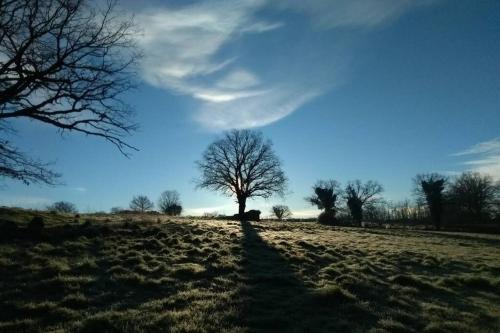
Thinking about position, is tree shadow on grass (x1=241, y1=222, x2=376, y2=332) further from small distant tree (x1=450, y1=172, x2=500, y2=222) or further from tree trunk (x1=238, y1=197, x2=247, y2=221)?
small distant tree (x1=450, y1=172, x2=500, y2=222)

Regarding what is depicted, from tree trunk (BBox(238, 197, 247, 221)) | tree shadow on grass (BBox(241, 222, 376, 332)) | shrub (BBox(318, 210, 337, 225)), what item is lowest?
tree shadow on grass (BBox(241, 222, 376, 332))

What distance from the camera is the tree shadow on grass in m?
9.45

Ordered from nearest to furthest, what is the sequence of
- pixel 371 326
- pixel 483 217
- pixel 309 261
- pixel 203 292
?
pixel 371 326, pixel 203 292, pixel 309 261, pixel 483 217

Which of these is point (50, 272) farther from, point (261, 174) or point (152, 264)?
point (261, 174)

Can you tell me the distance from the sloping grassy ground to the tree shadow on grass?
0.03 meters

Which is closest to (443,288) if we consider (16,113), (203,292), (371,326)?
(371,326)

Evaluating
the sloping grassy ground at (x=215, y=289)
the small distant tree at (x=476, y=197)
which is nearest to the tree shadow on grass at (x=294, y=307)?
the sloping grassy ground at (x=215, y=289)

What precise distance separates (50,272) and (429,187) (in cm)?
7272

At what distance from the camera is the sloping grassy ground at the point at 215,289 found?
932 cm

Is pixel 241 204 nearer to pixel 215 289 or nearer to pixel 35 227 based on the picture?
pixel 35 227

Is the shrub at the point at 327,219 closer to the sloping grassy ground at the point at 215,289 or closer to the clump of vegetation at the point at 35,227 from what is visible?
the sloping grassy ground at the point at 215,289

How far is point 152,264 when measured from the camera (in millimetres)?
15047

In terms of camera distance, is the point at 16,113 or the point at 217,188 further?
the point at 217,188

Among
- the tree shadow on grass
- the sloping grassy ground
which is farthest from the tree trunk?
the tree shadow on grass
